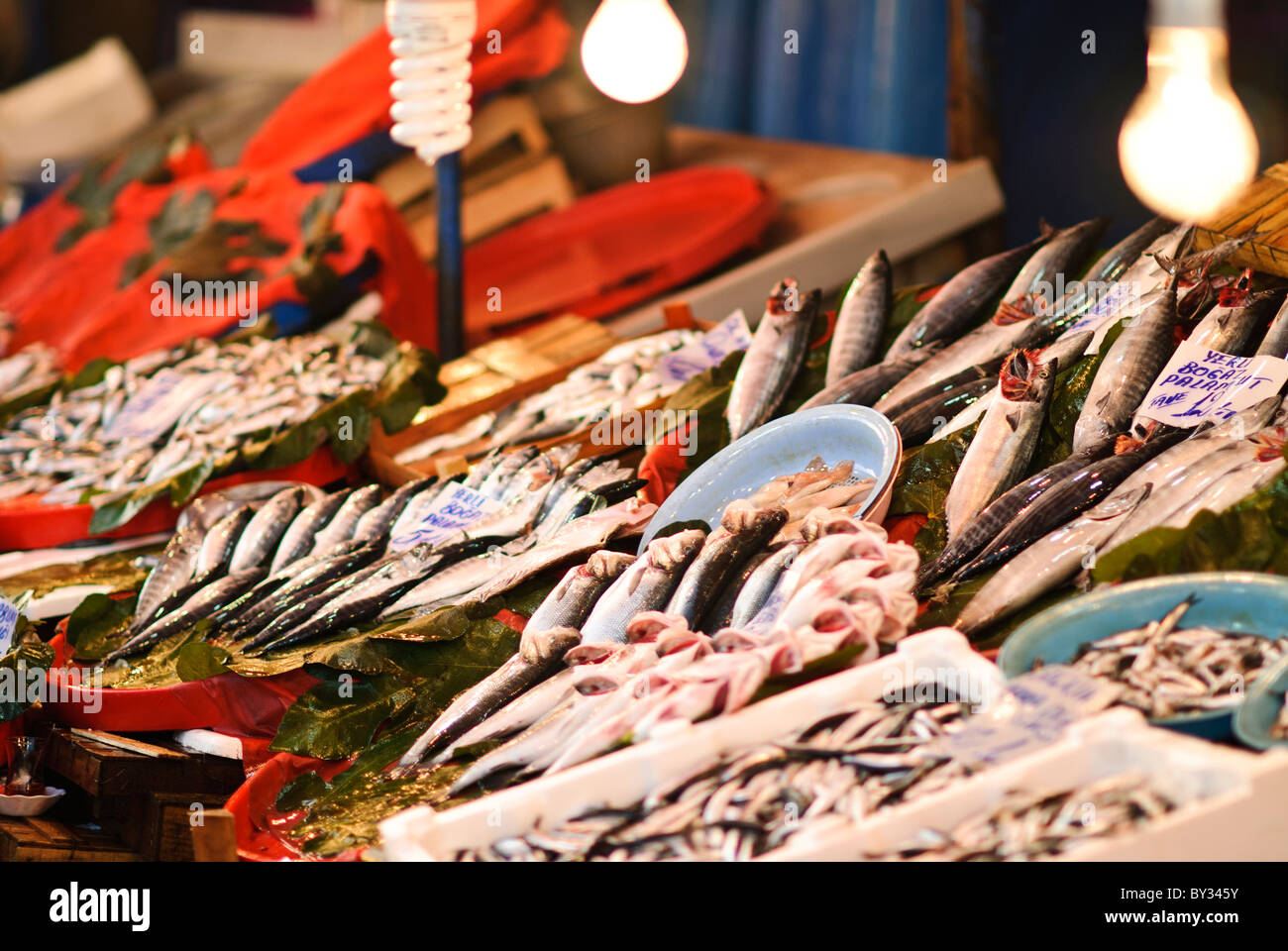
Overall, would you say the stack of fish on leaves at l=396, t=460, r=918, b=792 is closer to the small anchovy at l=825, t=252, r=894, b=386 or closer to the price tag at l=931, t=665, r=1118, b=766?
the price tag at l=931, t=665, r=1118, b=766

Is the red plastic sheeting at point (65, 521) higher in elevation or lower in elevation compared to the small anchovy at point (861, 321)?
lower

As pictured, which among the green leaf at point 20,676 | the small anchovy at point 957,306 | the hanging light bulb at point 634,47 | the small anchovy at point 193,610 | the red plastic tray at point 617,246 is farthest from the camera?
the red plastic tray at point 617,246

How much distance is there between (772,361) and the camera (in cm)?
371

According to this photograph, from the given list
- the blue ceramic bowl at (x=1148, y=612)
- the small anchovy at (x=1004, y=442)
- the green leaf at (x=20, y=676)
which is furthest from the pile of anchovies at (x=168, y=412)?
the blue ceramic bowl at (x=1148, y=612)

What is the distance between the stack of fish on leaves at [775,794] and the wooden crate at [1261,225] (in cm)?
176

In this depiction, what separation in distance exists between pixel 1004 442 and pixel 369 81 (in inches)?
180

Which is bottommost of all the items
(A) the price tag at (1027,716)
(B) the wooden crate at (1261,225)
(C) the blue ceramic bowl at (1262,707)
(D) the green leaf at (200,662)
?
(D) the green leaf at (200,662)

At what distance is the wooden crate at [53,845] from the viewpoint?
9.12 ft

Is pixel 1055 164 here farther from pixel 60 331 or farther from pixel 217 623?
pixel 60 331

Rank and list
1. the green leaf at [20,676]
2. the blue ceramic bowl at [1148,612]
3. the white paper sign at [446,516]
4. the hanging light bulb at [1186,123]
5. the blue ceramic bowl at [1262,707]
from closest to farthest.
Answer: the blue ceramic bowl at [1262,707] < the blue ceramic bowl at [1148,612] < the green leaf at [20,676] < the white paper sign at [446,516] < the hanging light bulb at [1186,123]

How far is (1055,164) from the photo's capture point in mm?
5781

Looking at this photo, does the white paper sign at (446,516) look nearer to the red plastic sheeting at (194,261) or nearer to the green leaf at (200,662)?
the green leaf at (200,662)
